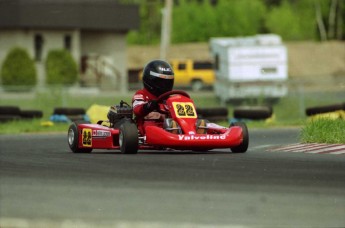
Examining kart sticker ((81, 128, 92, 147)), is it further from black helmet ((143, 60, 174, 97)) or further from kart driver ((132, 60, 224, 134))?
black helmet ((143, 60, 174, 97))

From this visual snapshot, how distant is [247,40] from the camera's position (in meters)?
48.6

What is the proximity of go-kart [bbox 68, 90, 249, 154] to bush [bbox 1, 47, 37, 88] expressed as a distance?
3651 centimetres

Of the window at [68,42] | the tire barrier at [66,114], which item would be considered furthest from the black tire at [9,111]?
the window at [68,42]

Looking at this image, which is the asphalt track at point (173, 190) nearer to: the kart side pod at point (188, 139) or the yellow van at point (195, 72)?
the kart side pod at point (188, 139)

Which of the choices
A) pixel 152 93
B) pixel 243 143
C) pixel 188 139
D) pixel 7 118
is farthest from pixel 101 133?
pixel 7 118

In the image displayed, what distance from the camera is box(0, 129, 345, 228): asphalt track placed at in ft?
28.0

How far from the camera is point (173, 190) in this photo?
10328mm

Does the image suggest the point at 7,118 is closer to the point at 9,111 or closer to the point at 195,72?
the point at 9,111

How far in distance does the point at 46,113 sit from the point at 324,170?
22.9 meters

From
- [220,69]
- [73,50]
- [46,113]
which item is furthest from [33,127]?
[73,50]

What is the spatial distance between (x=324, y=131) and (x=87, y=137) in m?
3.78

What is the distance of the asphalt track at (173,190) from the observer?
8.52 meters

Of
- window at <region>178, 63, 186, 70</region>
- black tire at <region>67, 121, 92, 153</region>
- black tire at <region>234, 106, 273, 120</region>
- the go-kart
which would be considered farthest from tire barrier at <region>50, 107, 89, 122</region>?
window at <region>178, 63, 186, 70</region>

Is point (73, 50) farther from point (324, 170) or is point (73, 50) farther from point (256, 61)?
point (324, 170)
